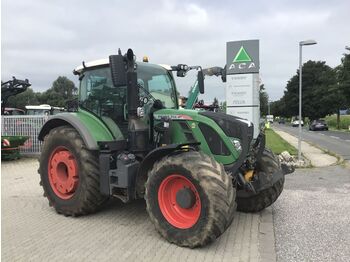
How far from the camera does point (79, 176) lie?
6.56 metres

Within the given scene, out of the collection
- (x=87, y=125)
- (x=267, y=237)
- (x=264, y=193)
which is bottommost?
(x=267, y=237)

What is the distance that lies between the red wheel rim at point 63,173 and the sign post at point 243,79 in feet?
21.0

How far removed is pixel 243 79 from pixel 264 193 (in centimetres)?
598

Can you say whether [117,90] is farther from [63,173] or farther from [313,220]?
[313,220]

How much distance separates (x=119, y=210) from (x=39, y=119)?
10279 mm

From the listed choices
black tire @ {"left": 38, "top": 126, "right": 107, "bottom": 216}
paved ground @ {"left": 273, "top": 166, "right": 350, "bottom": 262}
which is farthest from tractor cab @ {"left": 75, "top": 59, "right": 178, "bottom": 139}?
paved ground @ {"left": 273, "top": 166, "right": 350, "bottom": 262}

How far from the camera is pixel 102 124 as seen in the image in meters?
6.81

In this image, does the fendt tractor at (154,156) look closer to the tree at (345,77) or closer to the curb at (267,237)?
the curb at (267,237)

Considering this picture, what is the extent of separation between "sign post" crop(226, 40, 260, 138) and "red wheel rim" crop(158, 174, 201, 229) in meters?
6.80

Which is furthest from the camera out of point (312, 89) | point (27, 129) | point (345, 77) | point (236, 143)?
point (312, 89)

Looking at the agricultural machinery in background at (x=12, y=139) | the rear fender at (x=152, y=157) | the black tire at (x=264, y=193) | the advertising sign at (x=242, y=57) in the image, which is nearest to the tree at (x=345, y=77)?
the advertising sign at (x=242, y=57)

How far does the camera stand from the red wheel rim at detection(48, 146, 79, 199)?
21.9ft

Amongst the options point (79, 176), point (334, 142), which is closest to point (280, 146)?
point (334, 142)

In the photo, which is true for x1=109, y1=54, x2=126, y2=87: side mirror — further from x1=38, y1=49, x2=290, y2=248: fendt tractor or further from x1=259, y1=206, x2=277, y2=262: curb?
x1=259, y1=206, x2=277, y2=262: curb
